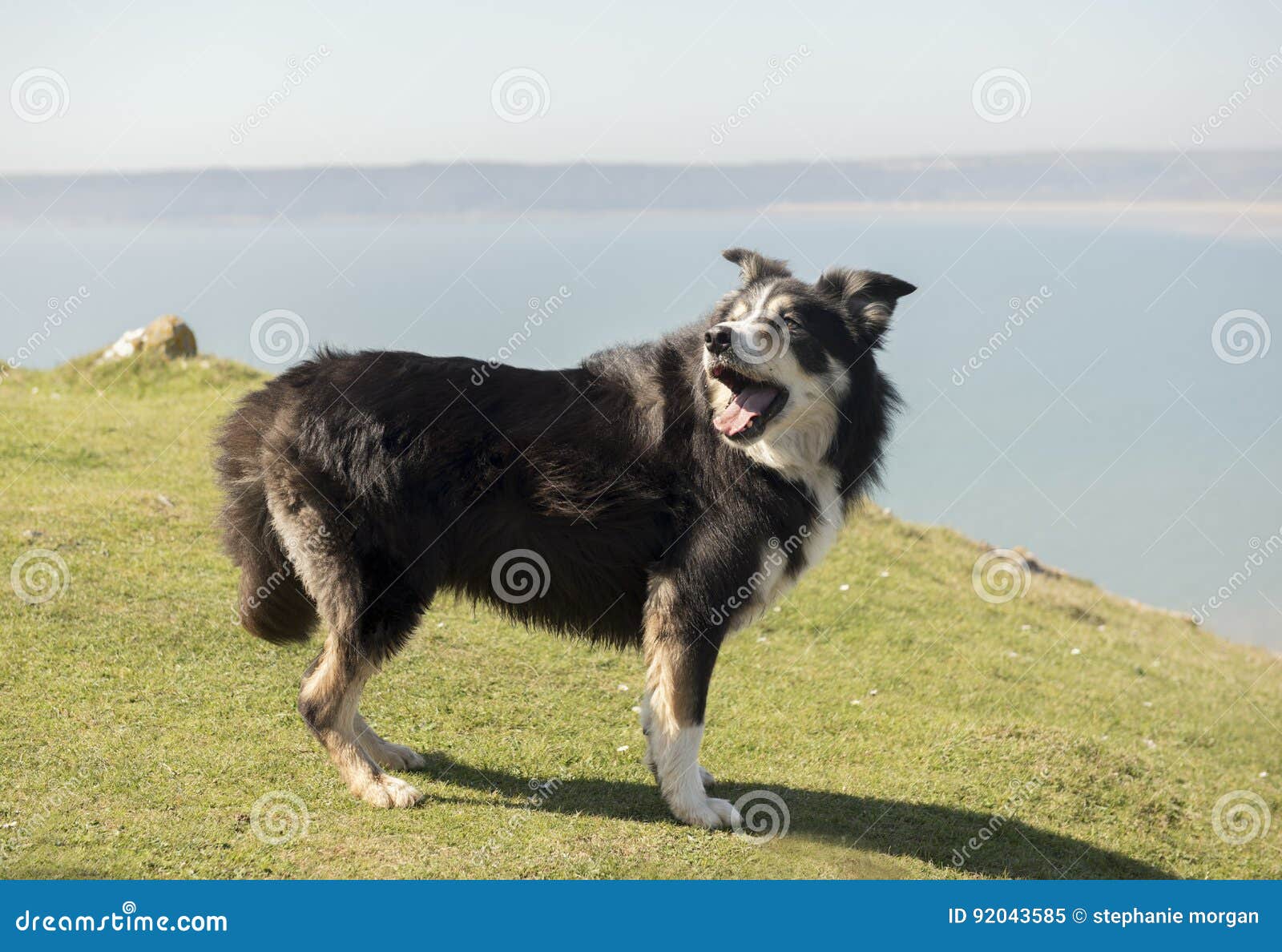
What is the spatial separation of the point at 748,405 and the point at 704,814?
6.65 feet

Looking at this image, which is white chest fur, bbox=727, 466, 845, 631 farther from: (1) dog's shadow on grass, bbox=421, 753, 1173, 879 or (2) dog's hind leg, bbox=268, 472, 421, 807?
(2) dog's hind leg, bbox=268, 472, 421, 807

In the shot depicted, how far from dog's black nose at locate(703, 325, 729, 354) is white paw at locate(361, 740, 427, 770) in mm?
2733

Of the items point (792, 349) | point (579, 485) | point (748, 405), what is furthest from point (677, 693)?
point (792, 349)

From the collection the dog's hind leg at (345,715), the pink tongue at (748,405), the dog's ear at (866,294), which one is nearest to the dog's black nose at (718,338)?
the pink tongue at (748,405)

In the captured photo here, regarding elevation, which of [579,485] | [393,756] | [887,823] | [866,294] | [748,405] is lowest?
[393,756]

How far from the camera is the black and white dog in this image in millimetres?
5465

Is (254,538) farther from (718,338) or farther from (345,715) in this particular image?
(718,338)

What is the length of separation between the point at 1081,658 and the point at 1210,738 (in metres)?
1.24

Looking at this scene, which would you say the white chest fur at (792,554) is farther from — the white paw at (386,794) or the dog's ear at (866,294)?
the white paw at (386,794)

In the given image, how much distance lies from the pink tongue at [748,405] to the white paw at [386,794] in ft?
7.68

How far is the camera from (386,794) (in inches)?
224

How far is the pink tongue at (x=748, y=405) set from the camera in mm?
5375

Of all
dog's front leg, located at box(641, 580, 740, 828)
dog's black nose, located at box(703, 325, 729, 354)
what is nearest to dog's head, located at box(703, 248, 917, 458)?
dog's black nose, located at box(703, 325, 729, 354)

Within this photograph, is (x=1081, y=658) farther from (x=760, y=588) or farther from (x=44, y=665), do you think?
(x=44, y=665)
